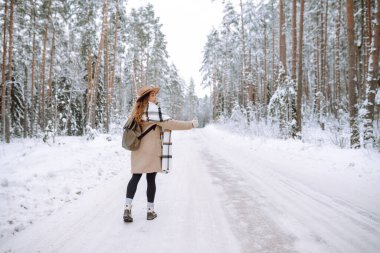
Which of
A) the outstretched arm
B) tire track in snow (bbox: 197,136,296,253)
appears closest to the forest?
tire track in snow (bbox: 197,136,296,253)

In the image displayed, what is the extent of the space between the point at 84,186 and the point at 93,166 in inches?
76.0

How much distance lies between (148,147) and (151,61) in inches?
1381

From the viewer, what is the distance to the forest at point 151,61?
1313 centimetres

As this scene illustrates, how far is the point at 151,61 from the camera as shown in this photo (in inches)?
1478

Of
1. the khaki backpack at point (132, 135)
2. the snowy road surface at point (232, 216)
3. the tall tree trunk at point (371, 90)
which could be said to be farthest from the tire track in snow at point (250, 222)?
the tall tree trunk at point (371, 90)

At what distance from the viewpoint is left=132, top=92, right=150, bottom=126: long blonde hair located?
411 cm

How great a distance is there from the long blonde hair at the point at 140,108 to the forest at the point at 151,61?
8014 millimetres

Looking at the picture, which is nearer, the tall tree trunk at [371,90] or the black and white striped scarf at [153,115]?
the black and white striped scarf at [153,115]

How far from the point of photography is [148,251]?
119 inches

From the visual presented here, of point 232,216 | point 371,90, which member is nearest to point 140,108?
point 232,216

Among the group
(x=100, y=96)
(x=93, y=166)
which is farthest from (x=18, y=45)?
(x=93, y=166)

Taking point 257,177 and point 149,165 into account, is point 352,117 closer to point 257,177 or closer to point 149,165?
point 257,177

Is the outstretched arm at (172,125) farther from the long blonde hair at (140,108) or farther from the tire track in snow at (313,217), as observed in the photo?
the tire track in snow at (313,217)

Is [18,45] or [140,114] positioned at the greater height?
[18,45]
